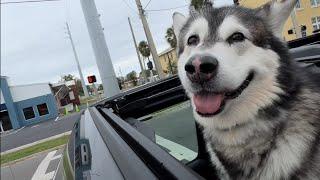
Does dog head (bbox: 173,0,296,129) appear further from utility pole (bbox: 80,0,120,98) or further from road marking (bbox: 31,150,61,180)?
utility pole (bbox: 80,0,120,98)

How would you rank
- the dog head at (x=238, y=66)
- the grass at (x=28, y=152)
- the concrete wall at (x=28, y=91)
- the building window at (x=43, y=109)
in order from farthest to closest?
the building window at (x=43, y=109) < the concrete wall at (x=28, y=91) < the grass at (x=28, y=152) < the dog head at (x=238, y=66)

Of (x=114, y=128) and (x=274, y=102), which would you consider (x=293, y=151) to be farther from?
(x=114, y=128)

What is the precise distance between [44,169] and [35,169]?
706 millimetres

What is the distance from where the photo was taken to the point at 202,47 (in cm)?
243

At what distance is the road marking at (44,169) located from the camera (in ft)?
38.2

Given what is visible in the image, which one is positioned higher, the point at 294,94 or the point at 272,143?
the point at 294,94

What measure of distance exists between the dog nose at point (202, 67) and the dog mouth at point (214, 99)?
159 millimetres

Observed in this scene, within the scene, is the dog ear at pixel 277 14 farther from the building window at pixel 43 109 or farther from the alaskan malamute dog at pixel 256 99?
the building window at pixel 43 109

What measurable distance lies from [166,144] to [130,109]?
31.9 inches

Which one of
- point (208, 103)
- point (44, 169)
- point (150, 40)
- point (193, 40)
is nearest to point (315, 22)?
point (150, 40)

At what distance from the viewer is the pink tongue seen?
7.88 feet

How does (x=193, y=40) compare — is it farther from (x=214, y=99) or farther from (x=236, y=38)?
(x=214, y=99)

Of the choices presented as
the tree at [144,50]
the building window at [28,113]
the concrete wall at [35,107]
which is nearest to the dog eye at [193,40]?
the concrete wall at [35,107]

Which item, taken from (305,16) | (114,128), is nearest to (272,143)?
(114,128)
